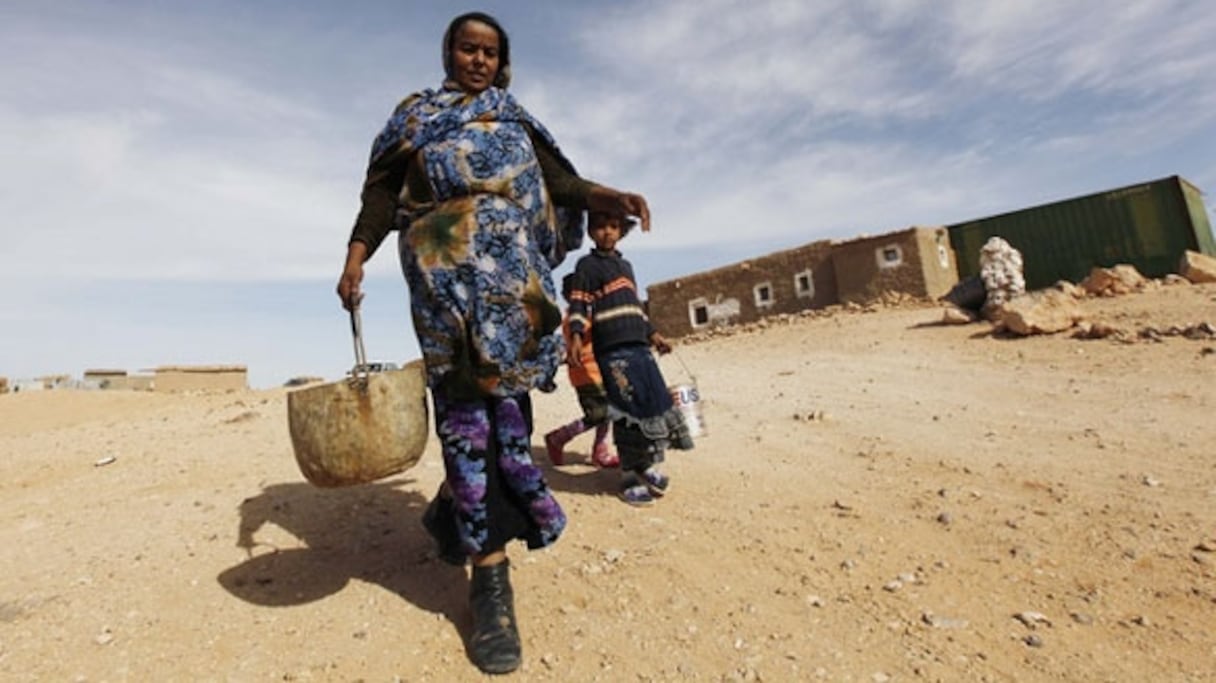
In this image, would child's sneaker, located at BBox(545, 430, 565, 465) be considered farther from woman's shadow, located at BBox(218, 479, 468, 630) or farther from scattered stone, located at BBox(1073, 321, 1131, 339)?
scattered stone, located at BBox(1073, 321, 1131, 339)

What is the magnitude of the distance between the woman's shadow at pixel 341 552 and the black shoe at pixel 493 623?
0.15 m

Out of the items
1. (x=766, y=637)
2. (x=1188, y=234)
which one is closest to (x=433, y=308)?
(x=766, y=637)

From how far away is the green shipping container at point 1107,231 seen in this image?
15.7 m

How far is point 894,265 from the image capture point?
17188 mm

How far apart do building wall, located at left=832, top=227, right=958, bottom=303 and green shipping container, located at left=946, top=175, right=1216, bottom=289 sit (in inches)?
65.4

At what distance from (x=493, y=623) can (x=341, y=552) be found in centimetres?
99

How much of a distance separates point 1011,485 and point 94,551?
4.10 meters

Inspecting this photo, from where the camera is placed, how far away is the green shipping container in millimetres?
15719

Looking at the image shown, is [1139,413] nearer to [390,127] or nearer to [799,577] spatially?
[799,577]

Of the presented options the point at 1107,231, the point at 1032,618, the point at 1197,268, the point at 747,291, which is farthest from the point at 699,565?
the point at 1107,231

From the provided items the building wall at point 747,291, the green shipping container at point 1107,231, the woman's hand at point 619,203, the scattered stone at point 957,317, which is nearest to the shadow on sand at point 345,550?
the woman's hand at point 619,203

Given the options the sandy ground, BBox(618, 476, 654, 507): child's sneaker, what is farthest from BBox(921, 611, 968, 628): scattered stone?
BBox(618, 476, 654, 507): child's sneaker

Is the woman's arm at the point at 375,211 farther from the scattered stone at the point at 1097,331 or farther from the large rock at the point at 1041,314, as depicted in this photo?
the large rock at the point at 1041,314

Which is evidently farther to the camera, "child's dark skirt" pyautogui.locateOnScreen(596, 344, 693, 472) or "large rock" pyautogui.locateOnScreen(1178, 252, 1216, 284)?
"large rock" pyautogui.locateOnScreen(1178, 252, 1216, 284)
